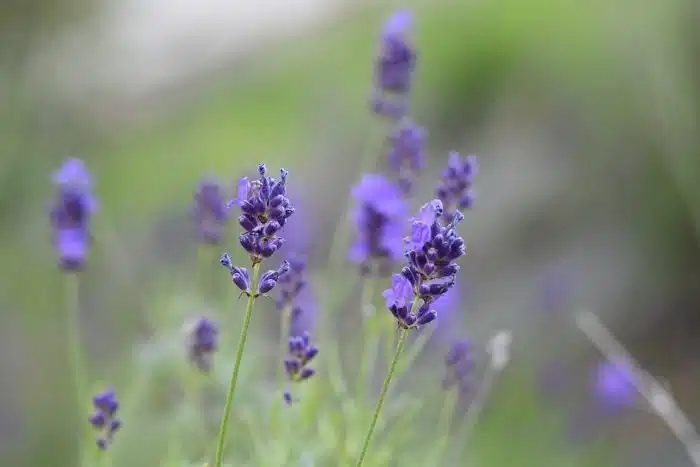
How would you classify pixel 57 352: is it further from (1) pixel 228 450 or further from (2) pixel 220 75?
(2) pixel 220 75

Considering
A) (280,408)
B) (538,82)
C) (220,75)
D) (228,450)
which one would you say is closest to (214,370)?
(228,450)

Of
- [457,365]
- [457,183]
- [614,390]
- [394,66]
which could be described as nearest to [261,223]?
[457,183]

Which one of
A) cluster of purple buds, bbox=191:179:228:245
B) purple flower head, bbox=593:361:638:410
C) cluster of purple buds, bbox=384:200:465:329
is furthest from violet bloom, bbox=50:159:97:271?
purple flower head, bbox=593:361:638:410

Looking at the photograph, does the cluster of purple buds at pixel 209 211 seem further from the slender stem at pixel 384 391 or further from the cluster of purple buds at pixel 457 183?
the slender stem at pixel 384 391

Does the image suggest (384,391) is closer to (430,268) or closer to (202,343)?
(430,268)

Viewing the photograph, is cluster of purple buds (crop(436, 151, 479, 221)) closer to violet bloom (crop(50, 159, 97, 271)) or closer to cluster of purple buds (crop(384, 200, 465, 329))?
cluster of purple buds (crop(384, 200, 465, 329))

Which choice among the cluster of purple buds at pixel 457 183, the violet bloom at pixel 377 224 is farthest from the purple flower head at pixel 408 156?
the cluster of purple buds at pixel 457 183
